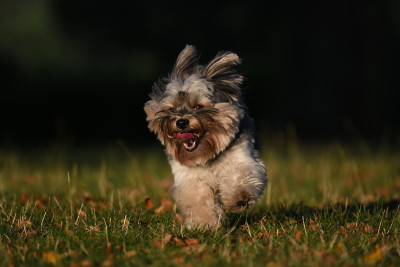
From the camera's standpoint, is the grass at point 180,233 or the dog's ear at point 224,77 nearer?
the grass at point 180,233

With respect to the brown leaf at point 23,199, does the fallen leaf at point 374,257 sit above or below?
above

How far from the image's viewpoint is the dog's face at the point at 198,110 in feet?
17.6

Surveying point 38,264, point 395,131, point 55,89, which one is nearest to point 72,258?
point 38,264

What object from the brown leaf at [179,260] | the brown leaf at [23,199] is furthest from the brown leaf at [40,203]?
the brown leaf at [179,260]

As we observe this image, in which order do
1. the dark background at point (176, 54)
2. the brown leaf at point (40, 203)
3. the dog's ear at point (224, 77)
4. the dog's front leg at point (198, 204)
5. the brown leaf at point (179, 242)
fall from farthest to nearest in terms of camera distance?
the dark background at point (176, 54)
the brown leaf at point (40, 203)
the dog's ear at point (224, 77)
the dog's front leg at point (198, 204)
the brown leaf at point (179, 242)

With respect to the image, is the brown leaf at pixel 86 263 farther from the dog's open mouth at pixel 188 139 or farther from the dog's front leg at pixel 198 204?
the dog's open mouth at pixel 188 139

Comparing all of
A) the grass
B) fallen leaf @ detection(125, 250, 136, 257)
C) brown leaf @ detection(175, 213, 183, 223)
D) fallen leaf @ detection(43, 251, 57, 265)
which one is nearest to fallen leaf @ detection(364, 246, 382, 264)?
the grass

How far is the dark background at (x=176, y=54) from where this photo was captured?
16141 mm

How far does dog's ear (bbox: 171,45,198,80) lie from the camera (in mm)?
5777

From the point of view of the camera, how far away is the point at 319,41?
1794 centimetres

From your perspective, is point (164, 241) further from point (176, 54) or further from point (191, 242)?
point (176, 54)

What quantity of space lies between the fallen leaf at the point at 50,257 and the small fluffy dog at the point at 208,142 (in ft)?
4.62

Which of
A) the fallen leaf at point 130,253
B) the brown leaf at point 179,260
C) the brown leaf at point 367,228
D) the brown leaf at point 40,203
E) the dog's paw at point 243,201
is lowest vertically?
the brown leaf at point 40,203

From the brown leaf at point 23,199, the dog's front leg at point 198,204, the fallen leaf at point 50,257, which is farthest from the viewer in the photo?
the brown leaf at point 23,199
